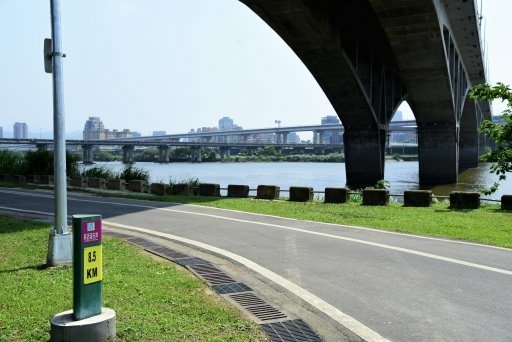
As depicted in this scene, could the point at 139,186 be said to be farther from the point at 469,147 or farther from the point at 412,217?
the point at 469,147

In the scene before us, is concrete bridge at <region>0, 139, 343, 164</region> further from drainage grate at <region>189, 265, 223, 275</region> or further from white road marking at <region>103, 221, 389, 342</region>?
drainage grate at <region>189, 265, 223, 275</region>

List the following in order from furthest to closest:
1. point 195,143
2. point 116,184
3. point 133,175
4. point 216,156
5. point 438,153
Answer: point 216,156
point 195,143
point 438,153
point 133,175
point 116,184

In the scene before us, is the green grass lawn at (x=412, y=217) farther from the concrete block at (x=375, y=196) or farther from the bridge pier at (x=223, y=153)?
the bridge pier at (x=223, y=153)

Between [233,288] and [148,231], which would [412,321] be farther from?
[148,231]

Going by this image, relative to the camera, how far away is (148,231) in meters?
11.1

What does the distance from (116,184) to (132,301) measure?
770 inches

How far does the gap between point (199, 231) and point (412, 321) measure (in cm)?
664

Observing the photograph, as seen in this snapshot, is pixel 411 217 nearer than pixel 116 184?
Yes

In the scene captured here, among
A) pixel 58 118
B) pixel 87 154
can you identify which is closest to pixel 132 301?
pixel 58 118

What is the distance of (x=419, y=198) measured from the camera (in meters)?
17.2

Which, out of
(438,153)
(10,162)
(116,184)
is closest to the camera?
(116,184)

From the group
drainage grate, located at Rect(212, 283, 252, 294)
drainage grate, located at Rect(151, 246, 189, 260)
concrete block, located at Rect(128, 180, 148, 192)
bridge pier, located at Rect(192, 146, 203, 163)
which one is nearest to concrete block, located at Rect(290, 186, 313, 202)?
concrete block, located at Rect(128, 180, 148, 192)

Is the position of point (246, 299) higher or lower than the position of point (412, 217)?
lower

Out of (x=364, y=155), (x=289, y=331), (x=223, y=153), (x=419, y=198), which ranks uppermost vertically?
(x=223, y=153)
